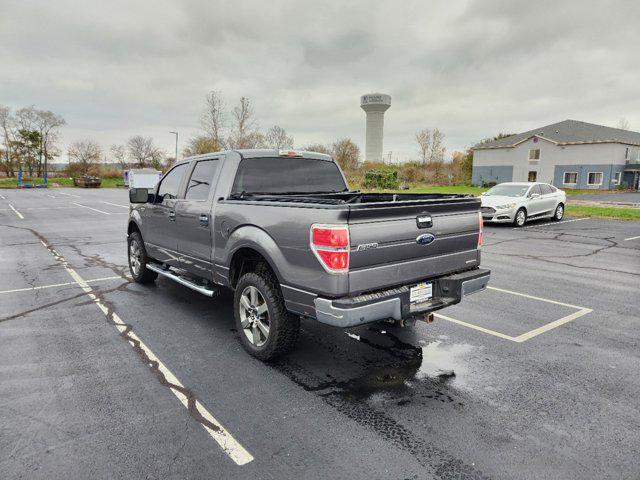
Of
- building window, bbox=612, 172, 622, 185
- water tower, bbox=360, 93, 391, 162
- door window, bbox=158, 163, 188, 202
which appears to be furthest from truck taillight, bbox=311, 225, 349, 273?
water tower, bbox=360, 93, 391, 162

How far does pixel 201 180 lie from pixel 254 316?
1.97 meters

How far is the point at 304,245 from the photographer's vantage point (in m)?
3.46

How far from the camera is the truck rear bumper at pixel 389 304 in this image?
129 inches

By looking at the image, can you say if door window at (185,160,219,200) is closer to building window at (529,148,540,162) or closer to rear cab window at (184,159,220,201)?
rear cab window at (184,159,220,201)

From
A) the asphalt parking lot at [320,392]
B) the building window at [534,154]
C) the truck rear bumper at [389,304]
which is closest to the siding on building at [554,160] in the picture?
the building window at [534,154]

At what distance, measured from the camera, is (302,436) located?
2.90m

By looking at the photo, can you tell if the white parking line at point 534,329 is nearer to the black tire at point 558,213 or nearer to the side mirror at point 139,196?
the side mirror at point 139,196

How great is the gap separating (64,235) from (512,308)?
1248cm

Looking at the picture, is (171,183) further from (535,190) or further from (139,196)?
(535,190)

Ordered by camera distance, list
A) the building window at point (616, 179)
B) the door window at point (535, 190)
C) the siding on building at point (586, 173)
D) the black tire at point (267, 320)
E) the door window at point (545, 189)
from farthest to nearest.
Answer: the building window at point (616, 179), the siding on building at point (586, 173), the door window at point (545, 189), the door window at point (535, 190), the black tire at point (267, 320)

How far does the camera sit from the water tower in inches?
4638

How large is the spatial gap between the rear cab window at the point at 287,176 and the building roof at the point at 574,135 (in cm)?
4977

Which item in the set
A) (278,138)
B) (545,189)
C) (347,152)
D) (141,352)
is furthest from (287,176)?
(347,152)

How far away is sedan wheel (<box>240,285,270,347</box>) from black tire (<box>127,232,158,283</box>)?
3.09 metres
